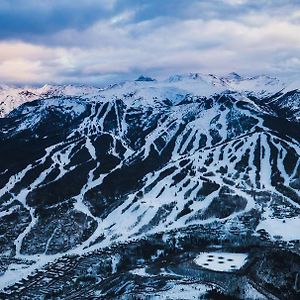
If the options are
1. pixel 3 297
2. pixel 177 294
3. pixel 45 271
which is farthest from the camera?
pixel 45 271

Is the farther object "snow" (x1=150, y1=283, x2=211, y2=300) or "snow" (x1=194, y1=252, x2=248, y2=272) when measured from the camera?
"snow" (x1=194, y1=252, x2=248, y2=272)

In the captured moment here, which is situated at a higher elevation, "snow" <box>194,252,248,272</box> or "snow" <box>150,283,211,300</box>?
"snow" <box>150,283,211,300</box>

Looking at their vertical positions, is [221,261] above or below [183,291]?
below

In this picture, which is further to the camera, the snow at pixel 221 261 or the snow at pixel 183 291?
the snow at pixel 221 261

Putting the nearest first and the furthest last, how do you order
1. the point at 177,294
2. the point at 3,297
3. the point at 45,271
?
the point at 177,294
the point at 3,297
the point at 45,271

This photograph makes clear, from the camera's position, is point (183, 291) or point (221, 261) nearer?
point (183, 291)

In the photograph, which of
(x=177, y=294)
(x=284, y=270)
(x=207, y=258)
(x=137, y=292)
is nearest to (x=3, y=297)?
(x=137, y=292)

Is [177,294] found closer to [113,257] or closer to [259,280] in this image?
[259,280]

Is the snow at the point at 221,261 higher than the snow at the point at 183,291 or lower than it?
lower
